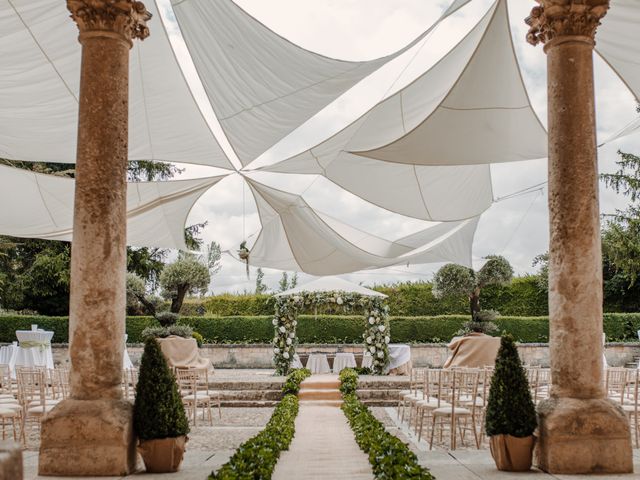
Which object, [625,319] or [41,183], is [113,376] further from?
[625,319]

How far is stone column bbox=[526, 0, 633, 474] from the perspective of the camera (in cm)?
491

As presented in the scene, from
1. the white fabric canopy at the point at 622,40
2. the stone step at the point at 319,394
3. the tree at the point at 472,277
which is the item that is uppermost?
the white fabric canopy at the point at 622,40

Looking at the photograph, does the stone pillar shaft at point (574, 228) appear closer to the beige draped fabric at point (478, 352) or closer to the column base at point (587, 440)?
the column base at point (587, 440)

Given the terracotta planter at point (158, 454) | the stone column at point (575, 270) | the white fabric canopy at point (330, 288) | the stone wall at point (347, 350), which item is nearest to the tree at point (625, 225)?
the stone wall at point (347, 350)

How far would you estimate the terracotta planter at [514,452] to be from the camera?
5039mm

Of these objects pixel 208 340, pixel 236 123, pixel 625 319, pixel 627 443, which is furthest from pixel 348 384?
pixel 625 319

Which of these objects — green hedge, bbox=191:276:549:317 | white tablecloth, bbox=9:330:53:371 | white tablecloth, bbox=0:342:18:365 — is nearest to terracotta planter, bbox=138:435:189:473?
white tablecloth, bbox=9:330:53:371

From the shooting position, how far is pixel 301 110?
26.9 feet

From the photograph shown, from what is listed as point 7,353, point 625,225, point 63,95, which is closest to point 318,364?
point 7,353

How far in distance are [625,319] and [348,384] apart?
11.8 m

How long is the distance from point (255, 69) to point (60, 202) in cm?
486

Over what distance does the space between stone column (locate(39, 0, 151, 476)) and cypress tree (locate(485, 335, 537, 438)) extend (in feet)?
8.83

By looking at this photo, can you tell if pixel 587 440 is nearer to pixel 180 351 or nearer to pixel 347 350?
pixel 180 351

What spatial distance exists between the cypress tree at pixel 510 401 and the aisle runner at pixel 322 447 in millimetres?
1048
